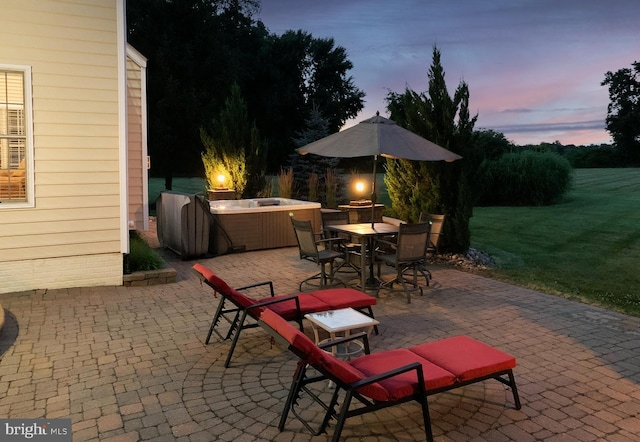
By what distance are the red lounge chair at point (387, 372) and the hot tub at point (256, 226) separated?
610 cm

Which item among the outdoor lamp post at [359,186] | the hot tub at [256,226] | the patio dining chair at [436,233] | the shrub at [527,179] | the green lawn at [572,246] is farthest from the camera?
the shrub at [527,179]

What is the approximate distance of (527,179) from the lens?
18.6 m

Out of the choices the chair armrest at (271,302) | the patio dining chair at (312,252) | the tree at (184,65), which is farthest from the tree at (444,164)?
the tree at (184,65)

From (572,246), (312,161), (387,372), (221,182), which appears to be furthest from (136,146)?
(312,161)

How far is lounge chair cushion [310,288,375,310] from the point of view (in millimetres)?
4617

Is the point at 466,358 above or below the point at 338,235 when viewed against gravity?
below

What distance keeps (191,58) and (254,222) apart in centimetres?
1319

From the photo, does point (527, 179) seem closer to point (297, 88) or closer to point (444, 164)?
point (444, 164)

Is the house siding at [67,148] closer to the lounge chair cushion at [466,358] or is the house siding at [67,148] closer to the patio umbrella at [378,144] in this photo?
the patio umbrella at [378,144]

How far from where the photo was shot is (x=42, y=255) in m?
6.35

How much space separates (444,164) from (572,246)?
13.0 feet

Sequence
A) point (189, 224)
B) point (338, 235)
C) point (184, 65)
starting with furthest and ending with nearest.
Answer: point (184, 65) < point (189, 224) < point (338, 235)

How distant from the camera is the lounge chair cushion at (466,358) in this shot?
312 centimetres

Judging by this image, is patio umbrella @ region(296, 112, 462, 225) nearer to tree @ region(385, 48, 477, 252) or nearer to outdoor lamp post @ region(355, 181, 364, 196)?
tree @ region(385, 48, 477, 252)
